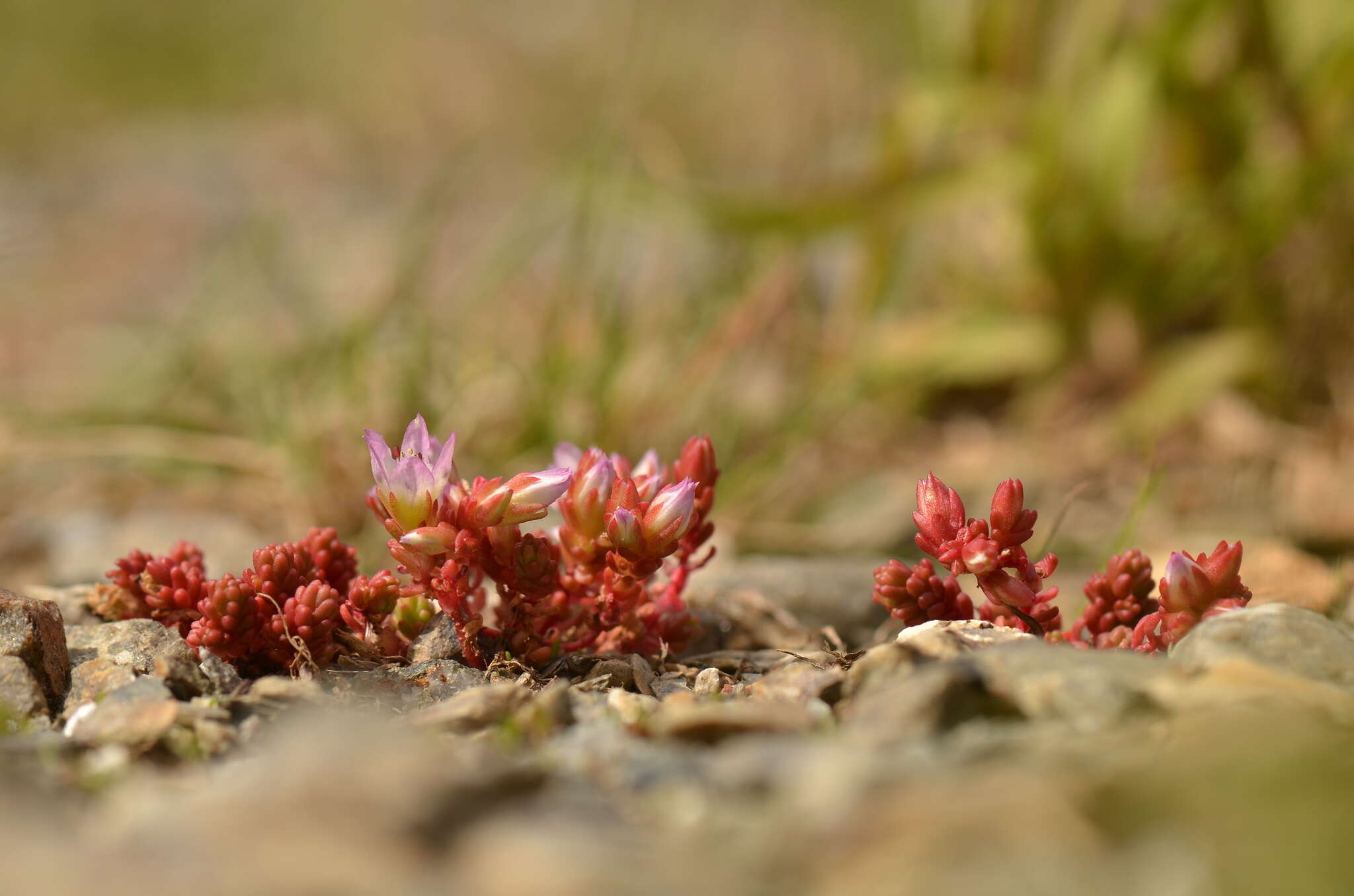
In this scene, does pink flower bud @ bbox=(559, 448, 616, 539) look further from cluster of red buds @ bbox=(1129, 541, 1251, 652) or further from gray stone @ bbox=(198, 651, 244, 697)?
cluster of red buds @ bbox=(1129, 541, 1251, 652)

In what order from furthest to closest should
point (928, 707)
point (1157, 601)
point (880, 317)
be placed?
1. point (880, 317)
2. point (1157, 601)
3. point (928, 707)

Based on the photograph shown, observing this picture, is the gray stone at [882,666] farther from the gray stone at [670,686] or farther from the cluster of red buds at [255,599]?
the cluster of red buds at [255,599]

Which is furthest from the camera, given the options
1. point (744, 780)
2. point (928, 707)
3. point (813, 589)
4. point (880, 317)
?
point (880, 317)

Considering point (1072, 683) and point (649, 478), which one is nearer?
point (1072, 683)

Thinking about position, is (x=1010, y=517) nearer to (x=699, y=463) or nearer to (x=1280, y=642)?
(x=1280, y=642)

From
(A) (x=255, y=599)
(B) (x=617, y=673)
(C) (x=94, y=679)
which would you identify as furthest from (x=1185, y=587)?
(C) (x=94, y=679)

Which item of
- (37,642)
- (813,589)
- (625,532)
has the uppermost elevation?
(625,532)

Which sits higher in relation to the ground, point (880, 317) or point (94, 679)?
point (880, 317)
